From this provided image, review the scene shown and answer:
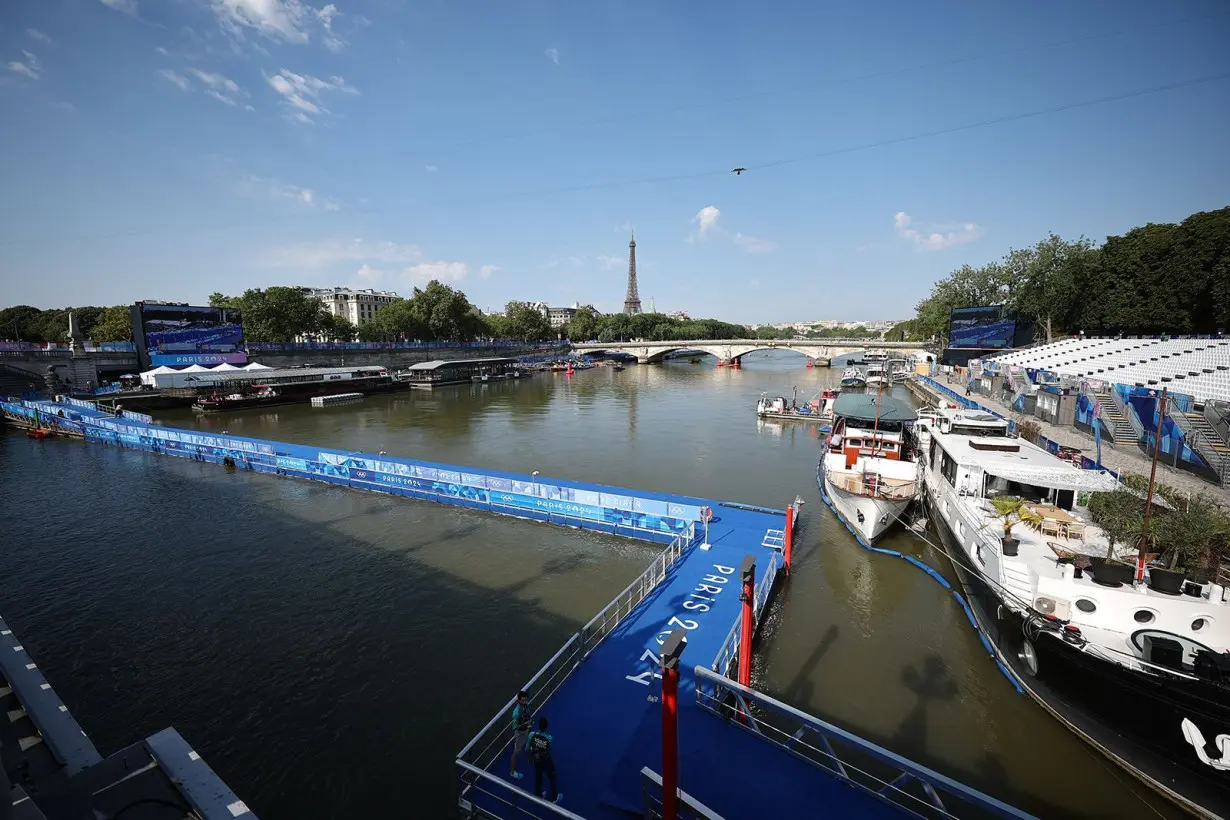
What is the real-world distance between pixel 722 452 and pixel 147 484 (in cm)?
3192

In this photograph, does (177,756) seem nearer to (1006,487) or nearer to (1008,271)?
(1006,487)

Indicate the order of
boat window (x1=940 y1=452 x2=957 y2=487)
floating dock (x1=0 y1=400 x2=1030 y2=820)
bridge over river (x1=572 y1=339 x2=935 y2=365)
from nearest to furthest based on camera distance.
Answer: floating dock (x1=0 y1=400 x2=1030 y2=820)
boat window (x1=940 y1=452 x2=957 y2=487)
bridge over river (x1=572 y1=339 x2=935 y2=365)

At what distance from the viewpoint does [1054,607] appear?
38.0 ft

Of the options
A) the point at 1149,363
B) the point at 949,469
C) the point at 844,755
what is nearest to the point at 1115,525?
the point at 949,469

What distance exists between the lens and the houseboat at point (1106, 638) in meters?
9.12

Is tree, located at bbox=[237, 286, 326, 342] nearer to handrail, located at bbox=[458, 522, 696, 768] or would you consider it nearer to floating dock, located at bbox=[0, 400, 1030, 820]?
floating dock, located at bbox=[0, 400, 1030, 820]

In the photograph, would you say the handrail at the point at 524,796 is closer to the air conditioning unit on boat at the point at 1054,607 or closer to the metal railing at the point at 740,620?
the metal railing at the point at 740,620

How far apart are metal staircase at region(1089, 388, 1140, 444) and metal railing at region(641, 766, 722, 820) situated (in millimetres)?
32415

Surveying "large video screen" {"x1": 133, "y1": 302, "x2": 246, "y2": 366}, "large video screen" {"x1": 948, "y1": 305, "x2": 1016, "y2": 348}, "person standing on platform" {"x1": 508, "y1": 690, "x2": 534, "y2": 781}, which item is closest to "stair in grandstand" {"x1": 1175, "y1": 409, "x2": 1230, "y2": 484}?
"person standing on platform" {"x1": 508, "y1": 690, "x2": 534, "y2": 781}

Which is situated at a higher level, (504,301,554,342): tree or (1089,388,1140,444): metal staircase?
(504,301,554,342): tree

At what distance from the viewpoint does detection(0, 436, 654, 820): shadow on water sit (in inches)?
427

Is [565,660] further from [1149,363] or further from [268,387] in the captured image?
[268,387]

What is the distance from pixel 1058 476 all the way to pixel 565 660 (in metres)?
14.7

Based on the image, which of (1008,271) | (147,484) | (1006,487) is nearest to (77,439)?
(147,484)
